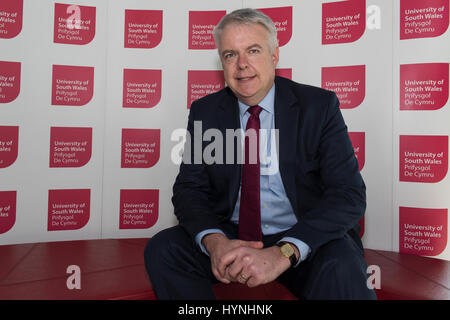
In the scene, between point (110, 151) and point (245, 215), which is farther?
point (110, 151)

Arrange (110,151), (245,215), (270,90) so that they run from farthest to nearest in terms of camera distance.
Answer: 1. (110,151)
2. (270,90)
3. (245,215)

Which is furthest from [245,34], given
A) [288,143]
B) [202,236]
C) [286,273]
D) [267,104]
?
[286,273]

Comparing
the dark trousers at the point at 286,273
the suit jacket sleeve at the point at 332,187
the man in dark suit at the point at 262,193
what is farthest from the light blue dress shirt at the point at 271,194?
the dark trousers at the point at 286,273

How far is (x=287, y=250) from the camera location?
1.11 meters

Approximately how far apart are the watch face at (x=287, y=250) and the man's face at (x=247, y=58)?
66 centimetres

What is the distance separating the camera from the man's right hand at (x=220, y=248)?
1.12m

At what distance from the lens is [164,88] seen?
2.30 metres

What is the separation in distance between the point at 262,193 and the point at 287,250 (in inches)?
15.2

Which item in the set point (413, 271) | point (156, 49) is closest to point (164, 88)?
point (156, 49)

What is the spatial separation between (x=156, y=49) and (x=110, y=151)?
707 mm

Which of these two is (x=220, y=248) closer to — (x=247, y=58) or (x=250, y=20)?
(x=247, y=58)

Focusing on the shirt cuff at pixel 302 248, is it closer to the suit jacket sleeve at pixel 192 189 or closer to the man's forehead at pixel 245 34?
the suit jacket sleeve at pixel 192 189

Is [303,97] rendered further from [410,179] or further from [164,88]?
[164,88]
